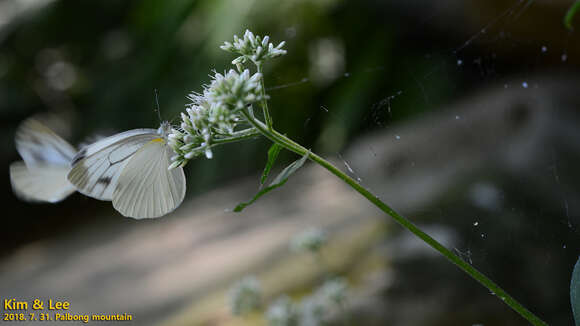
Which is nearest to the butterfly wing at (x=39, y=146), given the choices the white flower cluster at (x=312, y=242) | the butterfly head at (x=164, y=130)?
the butterfly head at (x=164, y=130)

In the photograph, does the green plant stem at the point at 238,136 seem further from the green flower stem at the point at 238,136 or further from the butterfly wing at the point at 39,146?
the butterfly wing at the point at 39,146

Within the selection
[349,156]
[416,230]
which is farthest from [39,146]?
[349,156]

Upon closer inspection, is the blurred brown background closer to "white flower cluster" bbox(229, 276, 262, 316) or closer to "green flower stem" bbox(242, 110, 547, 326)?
"white flower cluster" bbox(229, 276, 262, 316)

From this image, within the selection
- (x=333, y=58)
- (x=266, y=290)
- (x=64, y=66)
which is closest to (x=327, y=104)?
(x=333, y=58)

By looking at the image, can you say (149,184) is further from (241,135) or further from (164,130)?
(241,135)

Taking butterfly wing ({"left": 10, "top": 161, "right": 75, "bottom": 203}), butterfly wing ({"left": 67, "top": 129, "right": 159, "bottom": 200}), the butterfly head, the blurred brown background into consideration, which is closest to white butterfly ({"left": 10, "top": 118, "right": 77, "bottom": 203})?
butterfly wing ({"left": 10, "top": 161, "right": 75, "bottom": 203})

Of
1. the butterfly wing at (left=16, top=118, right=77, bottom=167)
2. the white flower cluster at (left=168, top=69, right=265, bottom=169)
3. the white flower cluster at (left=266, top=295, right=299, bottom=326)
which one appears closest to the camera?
the white flower cluster at (left=168, top=69, right=265, bottom=169)

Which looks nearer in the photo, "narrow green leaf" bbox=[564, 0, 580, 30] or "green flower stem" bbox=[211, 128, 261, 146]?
"narrow green leaf" bbox=[564, 0, 580, 30]

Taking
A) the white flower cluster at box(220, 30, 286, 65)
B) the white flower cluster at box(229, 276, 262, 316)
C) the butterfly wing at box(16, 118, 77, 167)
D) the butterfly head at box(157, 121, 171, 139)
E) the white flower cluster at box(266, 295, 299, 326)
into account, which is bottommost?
the white flower cluster at box(229, 276, 262, 316)
